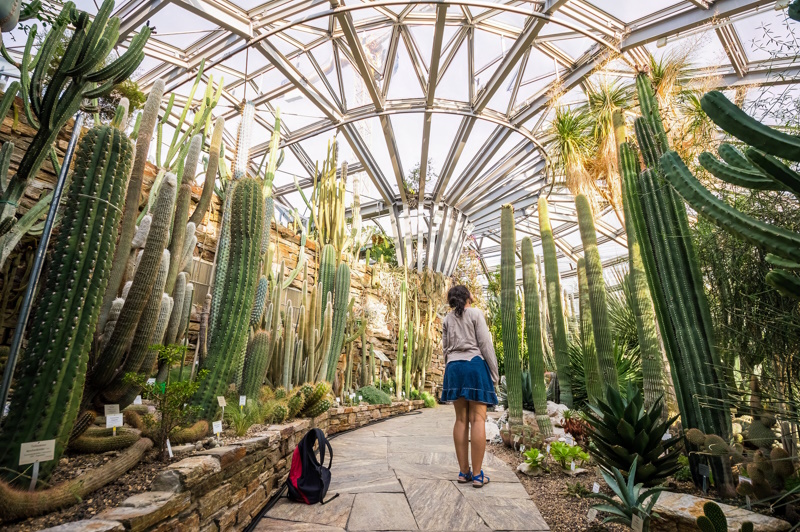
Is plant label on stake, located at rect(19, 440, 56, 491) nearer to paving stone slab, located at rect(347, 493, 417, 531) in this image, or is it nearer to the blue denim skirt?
paving stone slab, located at rect(347, 493, 417, 531)

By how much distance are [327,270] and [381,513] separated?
13.5ft

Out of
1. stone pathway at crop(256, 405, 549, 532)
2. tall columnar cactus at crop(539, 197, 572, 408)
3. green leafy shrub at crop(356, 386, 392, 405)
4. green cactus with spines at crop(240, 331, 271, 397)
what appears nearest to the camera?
stone pathway at crop(256, 405, 549, 532)

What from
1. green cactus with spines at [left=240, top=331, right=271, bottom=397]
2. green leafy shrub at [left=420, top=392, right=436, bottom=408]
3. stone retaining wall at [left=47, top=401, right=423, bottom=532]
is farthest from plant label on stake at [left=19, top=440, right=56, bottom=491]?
green leafy shrub at [left=420, top=392, right=436, bottom=408]

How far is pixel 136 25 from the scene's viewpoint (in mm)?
7691

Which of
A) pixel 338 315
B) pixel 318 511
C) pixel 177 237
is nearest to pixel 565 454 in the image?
pixel 318 511

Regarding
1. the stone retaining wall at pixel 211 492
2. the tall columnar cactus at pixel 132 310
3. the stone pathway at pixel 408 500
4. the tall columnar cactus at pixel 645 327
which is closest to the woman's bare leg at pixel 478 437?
the stone pathway at pixel 408 500

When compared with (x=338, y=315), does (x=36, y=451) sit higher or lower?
lower

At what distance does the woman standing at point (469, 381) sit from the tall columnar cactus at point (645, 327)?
1341 mm

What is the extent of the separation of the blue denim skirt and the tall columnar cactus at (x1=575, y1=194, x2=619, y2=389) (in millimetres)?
1192

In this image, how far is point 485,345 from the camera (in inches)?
132

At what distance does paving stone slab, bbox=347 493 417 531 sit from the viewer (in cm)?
232

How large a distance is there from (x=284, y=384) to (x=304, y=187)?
1061 cm

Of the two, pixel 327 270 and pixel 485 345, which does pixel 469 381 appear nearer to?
pixel 485 345

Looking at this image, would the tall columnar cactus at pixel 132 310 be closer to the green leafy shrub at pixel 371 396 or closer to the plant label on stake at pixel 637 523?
the plant label on stake at pixel 637 523
